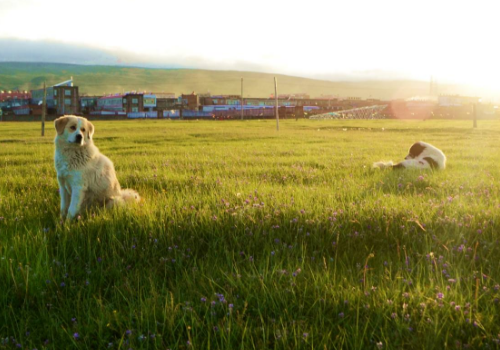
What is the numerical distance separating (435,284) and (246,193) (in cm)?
372

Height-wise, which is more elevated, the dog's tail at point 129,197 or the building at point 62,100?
the building at point 62,100

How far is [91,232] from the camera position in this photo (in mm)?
4922

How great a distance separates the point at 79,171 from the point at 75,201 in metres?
0.43

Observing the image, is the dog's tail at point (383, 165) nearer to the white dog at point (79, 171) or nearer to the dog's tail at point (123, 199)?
the dog's tail at point (123, 199)

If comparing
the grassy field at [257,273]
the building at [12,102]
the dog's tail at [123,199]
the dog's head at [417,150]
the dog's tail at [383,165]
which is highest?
the building at [12,102]

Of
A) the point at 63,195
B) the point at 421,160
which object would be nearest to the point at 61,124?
the point at 63,195

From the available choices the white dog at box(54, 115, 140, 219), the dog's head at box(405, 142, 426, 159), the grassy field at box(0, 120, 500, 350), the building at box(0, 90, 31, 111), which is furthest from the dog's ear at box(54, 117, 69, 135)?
the building at box(0, 90, 31, 111)

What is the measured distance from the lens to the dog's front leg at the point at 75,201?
18.1ft

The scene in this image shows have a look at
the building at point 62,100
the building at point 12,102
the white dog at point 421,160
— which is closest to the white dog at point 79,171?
the white dog at point 421,160

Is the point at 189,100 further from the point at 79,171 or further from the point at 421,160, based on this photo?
the point at 79,171

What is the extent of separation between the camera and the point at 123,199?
20.4 ft

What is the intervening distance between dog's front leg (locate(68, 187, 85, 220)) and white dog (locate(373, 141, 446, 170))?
738cm

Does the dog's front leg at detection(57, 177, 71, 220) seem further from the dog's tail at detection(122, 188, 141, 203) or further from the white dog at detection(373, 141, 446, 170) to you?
the white dog at detection(373, 141, 446, 170)

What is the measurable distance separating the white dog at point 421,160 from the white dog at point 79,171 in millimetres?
6995
